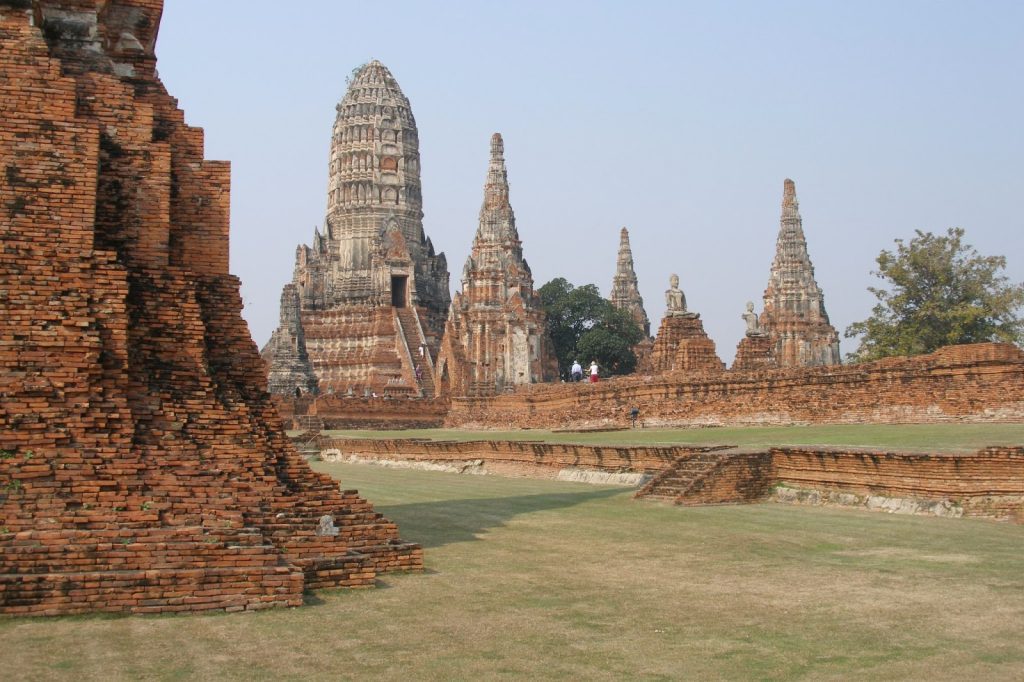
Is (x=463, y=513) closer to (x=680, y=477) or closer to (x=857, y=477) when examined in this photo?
(x=680, y=477)

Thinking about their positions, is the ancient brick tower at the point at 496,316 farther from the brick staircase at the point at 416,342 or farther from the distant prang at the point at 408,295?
the brick staircase at the point at 416,342

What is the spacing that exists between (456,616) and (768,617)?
72.2 inches

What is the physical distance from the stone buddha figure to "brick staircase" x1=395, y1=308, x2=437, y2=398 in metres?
23.9

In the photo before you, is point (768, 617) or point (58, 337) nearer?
point (768, 617)

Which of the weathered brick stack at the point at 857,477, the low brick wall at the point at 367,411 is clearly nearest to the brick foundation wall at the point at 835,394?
the weathered brick stack at the point at 857,477

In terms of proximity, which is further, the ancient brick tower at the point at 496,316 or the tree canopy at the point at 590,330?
the tree canopy at the point at 590,330

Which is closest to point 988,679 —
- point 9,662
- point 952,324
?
point 9,662

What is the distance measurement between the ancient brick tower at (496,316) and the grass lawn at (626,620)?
32692mm

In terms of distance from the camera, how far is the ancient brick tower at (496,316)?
45.6 m

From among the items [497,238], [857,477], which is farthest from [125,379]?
[497,238]

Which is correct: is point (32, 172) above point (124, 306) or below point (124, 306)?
above

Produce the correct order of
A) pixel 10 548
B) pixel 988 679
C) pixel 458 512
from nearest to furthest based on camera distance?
pixel 988 679 < pixel 10 548 < pixel 458 512

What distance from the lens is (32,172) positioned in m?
8.99

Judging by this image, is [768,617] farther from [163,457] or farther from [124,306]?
[124,306]
